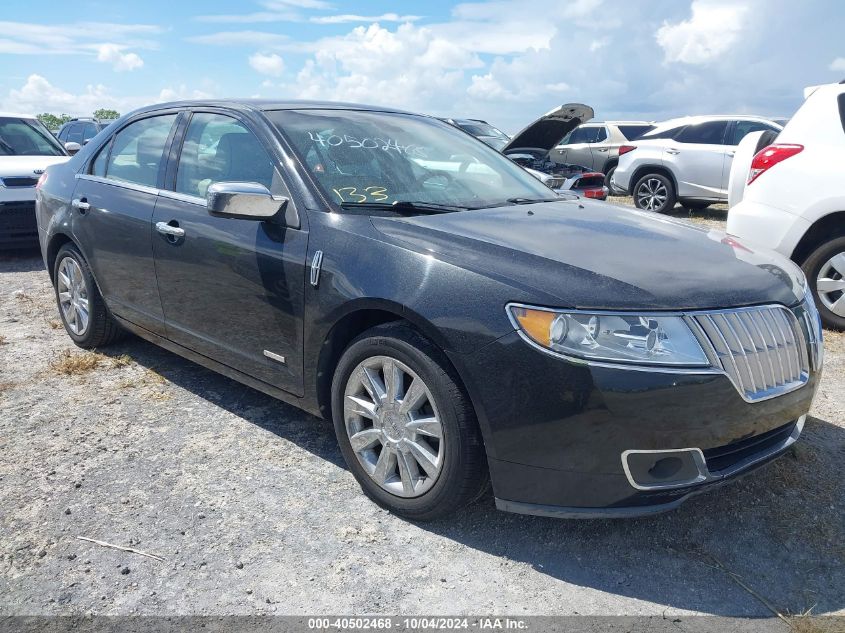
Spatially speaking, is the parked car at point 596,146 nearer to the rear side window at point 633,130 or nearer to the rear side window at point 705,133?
the rear side window at point 633,130

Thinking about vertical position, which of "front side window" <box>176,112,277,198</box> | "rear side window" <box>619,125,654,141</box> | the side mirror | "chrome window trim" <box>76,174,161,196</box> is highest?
"rear side window" <box>619,125,654,141</box>

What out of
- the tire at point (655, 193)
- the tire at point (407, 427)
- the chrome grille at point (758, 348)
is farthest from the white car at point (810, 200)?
the tire at point (655, 193)

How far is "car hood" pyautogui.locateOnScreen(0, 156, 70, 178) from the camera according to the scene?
26.3 feet

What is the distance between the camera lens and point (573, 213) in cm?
340

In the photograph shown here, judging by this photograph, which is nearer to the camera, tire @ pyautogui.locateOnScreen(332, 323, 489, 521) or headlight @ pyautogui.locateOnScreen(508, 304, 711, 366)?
headlight @ pyautogui.locateOnScreen(508, 304, 711, 366)

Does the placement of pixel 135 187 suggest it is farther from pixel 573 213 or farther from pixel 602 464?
pixel 602 464

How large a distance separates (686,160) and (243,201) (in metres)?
10.7

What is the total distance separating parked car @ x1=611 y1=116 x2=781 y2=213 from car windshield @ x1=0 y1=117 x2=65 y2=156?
9140 mm

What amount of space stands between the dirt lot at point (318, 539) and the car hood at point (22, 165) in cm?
528

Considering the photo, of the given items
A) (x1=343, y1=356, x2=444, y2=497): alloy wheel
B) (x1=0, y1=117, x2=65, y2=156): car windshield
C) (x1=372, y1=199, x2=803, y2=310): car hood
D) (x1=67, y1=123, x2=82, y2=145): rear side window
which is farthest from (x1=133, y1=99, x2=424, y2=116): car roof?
(x1=67, y1=123, x2=82, y2=145): rear side window

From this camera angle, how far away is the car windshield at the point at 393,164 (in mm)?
3232

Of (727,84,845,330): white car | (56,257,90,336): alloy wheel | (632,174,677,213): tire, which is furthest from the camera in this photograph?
(632,174,677,213): tire

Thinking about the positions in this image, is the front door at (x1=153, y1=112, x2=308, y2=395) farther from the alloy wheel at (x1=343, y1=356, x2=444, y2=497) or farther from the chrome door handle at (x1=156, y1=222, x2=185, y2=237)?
the alloy wheel at (x1=343, y1=356, x2=444, y2=497)

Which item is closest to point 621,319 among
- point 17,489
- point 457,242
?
point 457,242
